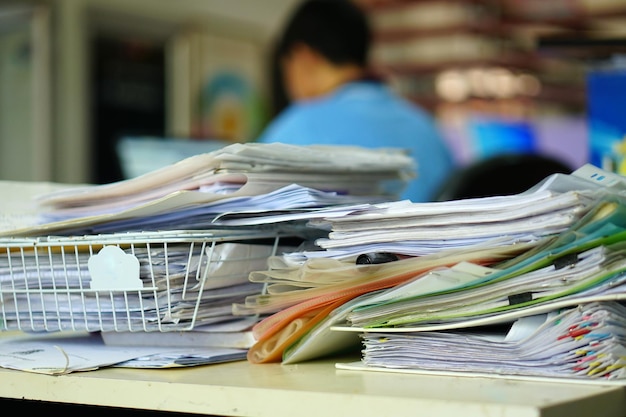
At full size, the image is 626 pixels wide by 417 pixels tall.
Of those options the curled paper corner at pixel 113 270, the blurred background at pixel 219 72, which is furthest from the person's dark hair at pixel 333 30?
the curled paper corner at pixel 113 270

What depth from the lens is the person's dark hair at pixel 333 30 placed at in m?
2.43

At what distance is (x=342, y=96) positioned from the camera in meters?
2.41

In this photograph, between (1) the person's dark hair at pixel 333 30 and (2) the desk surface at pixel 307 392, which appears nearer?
(2) the desk surface at pixel 307 392

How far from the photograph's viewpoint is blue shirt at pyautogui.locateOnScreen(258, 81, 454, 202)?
2314mm

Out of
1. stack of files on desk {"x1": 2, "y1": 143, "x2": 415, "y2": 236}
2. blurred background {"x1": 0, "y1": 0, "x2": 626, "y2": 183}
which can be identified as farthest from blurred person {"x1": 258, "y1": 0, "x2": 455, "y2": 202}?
stack of files on desk {"x1": 2, "y1": 143, "x2": 415, "y2": 236}

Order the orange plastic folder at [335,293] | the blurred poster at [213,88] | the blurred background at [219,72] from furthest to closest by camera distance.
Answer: the blurred poster at [213,88]
the blurred background at [219,72]
the orange plastic folder at [335,293]

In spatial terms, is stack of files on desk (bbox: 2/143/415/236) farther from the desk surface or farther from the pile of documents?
the desk surface

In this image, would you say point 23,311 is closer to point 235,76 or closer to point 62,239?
point 62,239

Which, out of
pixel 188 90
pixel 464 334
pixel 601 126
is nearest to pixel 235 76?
pixel 188 90

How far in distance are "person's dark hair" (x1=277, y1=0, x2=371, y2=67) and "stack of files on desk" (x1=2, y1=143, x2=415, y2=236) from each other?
1.56m

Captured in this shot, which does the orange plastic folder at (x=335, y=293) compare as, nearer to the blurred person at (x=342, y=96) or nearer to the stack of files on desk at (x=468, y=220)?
the stack of files on desk at (x=468, y=220)

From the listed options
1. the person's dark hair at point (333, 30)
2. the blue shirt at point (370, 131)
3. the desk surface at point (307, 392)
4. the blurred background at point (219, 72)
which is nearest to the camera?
the desk surface at point (307, 392)

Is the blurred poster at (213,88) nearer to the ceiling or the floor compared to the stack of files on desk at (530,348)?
nearer to the ceiling

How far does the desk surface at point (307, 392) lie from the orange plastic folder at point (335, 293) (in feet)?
0.07
